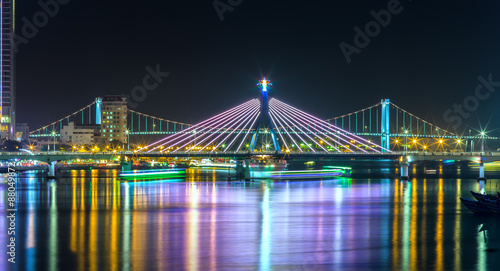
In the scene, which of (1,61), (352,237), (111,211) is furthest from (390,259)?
(1,61)

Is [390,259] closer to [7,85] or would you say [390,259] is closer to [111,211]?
[111,211]

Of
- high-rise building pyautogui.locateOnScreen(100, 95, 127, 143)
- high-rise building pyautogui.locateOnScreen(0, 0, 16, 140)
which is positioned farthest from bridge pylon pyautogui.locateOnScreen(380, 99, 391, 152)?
high-rise building pyautogui.locateOnScreen(100, 95, 127, 143)

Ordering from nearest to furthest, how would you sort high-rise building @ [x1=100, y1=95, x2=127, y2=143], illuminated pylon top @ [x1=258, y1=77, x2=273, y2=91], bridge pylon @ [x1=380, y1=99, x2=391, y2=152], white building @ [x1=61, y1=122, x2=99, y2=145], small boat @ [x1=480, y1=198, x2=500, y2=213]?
small boat @ [x1=480, y1=198, x2=500, y2=213] → illuminated pylon top @ [x1=258, y1=77, x2=273, y2=91] → bridge pylon @ [x1=380, y1=99, x2=391, y2=152] → white building @ [x1=61, y1=122, x2=99, y2=145] → high-rise building @ [x1=100, y1=95, x2=127, y2=143]

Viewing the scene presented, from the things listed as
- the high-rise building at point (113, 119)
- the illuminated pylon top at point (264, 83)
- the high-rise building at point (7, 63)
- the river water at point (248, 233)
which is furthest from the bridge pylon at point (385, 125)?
the high-rise building at point (113, 119)

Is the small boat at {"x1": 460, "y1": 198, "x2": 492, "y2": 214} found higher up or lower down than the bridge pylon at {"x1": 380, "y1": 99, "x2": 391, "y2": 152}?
lower down

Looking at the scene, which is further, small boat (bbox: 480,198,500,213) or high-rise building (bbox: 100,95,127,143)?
high-rise building (bbox: 100,95,127,143)

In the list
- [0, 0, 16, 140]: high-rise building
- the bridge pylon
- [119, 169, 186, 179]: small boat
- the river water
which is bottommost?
the river water

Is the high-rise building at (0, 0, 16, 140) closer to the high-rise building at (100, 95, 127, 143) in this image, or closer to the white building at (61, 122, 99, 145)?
the white building at (61, 122, 99, 145)
